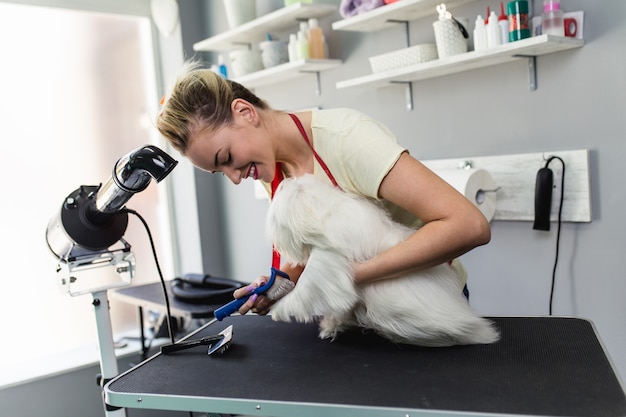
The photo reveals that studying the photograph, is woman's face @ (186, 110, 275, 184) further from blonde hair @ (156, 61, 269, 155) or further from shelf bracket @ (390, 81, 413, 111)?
shelf bracket @ (390, 81, 413, 111)

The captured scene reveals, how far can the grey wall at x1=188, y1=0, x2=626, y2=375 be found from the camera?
68.4 inches

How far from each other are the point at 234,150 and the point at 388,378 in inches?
22.6

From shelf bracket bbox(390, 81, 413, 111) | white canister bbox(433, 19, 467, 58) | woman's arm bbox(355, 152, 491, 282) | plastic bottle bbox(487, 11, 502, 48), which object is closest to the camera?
woman's arm bbox(355, 152, 491, 282)

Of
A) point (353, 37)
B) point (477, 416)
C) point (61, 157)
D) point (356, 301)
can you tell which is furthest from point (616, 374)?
point (61, 157)

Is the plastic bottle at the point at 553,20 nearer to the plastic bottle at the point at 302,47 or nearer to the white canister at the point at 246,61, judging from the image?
the plastic bottle at the point at 302,47

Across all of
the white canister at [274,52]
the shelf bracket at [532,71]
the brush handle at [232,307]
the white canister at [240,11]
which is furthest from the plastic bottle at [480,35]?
the white canister at [240,11]

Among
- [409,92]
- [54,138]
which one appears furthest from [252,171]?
[54,138]

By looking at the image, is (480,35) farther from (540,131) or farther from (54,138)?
(54,138)

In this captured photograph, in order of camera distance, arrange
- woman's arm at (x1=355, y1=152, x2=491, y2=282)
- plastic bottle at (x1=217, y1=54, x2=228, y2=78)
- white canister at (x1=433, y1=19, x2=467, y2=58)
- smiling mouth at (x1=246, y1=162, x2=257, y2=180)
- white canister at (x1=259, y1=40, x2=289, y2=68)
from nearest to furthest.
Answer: woman's arm at (x1=355, y1=152, x2=491, y2=282) → smiling mouth at (x1=246, y1=162, x2=257, y2=180) → white canister at (x1=433, y1=19, x2=467, y2=58) → white canister at (x1=259, y1=40, x2=289, y2=68) → plastic bottle at (x1=217, y1=54, x2=228, y2=78)

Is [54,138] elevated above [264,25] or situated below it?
below

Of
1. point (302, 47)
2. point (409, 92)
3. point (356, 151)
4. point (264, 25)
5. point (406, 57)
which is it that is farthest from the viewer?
point (264, 25)

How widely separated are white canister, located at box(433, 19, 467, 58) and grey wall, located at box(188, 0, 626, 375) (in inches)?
5.7

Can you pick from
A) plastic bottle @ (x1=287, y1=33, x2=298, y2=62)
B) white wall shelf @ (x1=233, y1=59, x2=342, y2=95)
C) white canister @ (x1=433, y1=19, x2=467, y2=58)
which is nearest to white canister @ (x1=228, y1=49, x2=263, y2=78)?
white wall shelf @ (x1=233, y1=59, x2=342, y2=95)

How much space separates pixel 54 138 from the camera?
2900mm
